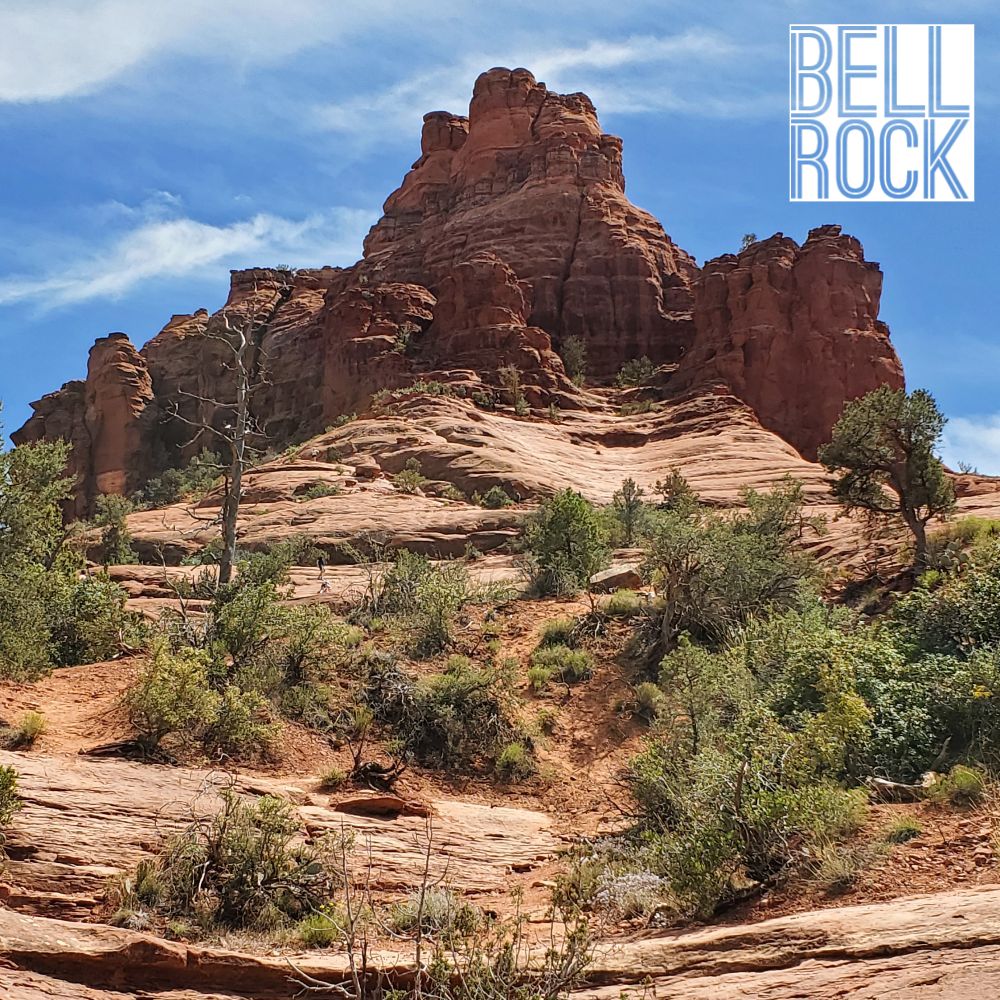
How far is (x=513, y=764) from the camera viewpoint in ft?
46.8

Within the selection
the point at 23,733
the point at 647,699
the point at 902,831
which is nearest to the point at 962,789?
the point at 902,831

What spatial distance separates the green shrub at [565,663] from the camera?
1747 centimetres

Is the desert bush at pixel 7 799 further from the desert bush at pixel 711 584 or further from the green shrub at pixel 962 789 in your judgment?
the desert bush at pixel 711 584

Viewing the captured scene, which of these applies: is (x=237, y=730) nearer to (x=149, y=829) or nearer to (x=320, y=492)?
(x=149, y=829)

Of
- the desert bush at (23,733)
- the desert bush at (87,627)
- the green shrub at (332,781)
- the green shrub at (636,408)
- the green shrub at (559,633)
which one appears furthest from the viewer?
the green shrub at (636,408)

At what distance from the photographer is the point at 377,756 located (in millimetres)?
13727

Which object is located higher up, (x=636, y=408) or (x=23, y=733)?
(x=636, y=408)

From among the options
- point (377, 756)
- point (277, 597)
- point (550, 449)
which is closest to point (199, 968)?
point (377, 756)

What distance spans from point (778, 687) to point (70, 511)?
6151cm

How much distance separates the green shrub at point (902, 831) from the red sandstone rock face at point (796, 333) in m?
47.0

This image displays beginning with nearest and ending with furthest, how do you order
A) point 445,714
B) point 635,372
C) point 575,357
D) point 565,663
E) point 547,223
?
point 445,714
point 565,663
point 575,357
point 635,372
point 547,223

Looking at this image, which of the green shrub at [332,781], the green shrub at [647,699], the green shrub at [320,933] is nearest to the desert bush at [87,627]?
the green shrub at [332,781]

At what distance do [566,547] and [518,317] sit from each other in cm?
3579

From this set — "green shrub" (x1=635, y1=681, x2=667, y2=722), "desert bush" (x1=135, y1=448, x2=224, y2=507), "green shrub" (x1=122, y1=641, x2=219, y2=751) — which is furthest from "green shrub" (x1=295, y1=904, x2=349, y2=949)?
"desert bush" (x1=135, y1=448, x2=224, y2=507)
